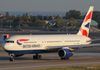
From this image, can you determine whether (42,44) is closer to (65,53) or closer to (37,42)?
(37,42)

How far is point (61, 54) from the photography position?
39.4m

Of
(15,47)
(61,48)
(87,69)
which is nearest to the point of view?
(87,69)

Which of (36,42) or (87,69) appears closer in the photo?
(87,69)

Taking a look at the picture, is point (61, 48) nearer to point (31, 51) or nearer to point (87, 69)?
point (31, 51)

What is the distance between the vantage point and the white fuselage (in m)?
37.5

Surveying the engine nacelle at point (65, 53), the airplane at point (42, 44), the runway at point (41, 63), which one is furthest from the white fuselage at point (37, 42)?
the runway at point (41, 63)

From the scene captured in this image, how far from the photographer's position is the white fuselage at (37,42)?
37531 millimetres

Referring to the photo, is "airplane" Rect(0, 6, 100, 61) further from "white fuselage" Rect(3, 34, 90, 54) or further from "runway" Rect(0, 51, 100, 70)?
"runway" Rect(0, 51, 100, 70)

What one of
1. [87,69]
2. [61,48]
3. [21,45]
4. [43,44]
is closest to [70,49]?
[61,48]

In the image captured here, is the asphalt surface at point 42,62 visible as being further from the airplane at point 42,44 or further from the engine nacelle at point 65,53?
the airplane at point 42,44

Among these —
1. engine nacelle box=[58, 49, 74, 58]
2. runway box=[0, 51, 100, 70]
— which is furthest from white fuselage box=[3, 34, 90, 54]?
runway box=[0, 51, 100, 70]

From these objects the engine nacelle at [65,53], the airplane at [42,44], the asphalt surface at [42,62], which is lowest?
the asphalt surface at [42,62]

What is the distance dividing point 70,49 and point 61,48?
1486 millimetres

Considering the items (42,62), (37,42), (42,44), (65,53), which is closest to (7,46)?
(37,42)
